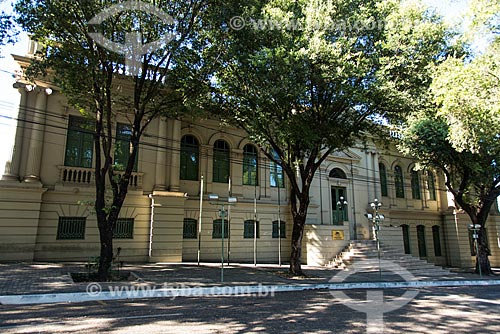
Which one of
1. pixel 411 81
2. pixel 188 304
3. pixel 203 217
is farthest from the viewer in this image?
pixel 203 217

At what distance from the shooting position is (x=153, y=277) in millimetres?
12875

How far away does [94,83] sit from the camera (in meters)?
12.3

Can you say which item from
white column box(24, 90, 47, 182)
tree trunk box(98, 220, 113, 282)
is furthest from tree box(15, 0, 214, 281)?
white column box(24, 90, 47, 182)

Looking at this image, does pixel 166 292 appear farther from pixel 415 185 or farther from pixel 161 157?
pixel 415 185

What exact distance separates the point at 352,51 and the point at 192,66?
257 inches

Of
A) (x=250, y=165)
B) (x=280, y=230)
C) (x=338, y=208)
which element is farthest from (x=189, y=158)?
(x=338, y=208)

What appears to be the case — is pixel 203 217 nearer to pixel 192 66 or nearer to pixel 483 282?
pixel 192 66

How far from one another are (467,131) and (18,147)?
1915cm

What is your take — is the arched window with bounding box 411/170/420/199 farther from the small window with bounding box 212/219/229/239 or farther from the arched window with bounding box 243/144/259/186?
the small window with bounding box 212/219/229/239

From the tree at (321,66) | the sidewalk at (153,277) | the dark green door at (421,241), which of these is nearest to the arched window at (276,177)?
the sidewalk at (153,277)

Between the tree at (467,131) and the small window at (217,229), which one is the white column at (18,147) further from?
the tree at (467,131)

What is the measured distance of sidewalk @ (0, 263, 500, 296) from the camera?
10.5 meters

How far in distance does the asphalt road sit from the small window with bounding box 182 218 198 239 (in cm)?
912

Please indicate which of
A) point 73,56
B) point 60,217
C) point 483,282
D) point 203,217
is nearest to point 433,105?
point 483,282
